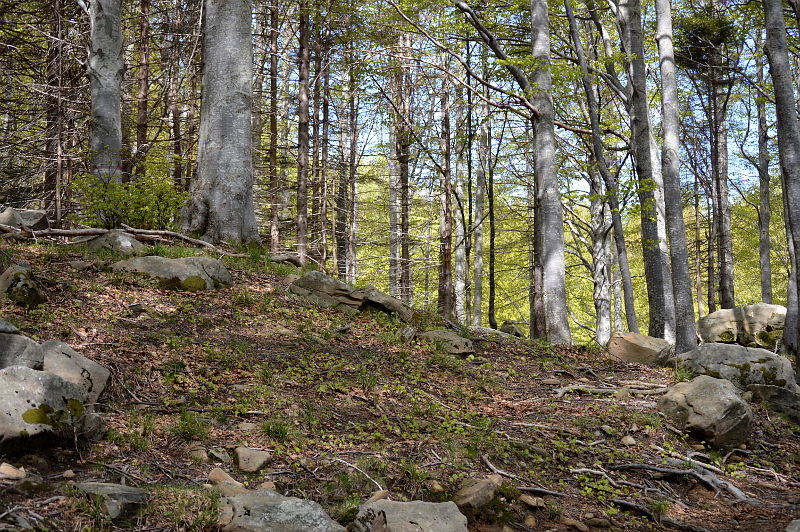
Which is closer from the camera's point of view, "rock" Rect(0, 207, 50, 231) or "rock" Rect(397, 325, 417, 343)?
"rock" Rect(397, 325, 417, 343)

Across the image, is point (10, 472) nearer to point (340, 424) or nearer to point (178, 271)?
point (340, 424)

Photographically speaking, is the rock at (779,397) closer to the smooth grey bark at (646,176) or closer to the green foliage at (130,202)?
the smooth grey bark at (646,176)

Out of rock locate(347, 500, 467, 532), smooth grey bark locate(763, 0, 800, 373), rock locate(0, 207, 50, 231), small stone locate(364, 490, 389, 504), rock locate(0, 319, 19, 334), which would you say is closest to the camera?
rock locate(347, 500, 467, 532)

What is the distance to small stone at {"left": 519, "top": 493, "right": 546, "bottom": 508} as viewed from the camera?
409 cm

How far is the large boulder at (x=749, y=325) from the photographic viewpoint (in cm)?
1509

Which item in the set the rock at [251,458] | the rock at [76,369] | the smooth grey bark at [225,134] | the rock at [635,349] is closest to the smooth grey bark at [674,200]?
the rock at [635,349]

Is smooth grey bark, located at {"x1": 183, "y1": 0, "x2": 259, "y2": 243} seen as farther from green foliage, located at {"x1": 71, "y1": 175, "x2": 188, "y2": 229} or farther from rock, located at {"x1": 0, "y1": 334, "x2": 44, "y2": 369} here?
rock, located at {"x1": 0, "y1": 334, "x2": 44, "y2": 369}

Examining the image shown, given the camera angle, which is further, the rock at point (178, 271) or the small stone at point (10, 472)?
the rock at point (178, 271)

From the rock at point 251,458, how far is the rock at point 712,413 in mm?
4422

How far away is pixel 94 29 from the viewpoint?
9828 mm

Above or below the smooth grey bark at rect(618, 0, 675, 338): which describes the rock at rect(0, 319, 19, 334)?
below

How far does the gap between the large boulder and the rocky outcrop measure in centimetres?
1145

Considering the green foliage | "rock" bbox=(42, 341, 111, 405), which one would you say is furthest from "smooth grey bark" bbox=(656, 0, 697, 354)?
the green foliage

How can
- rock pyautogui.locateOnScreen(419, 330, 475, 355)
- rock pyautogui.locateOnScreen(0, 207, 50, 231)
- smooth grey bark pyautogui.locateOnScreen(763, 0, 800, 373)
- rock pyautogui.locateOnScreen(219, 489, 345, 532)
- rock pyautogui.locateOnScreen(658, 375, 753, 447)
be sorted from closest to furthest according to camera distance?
rock pyautogui.locateOnScreen(219, 489, 345, 532) < rock pyautogui.locateOnScreen(658, 375, 753, 447) < smooth grey bark pyautogui.locateOnScreen(763, 0, 800, 373) < rock pyautogui.locateOnScreen(419, 330, 475, 355) < rock pyautogui.locateOnScreen(0, 207, 50, 231)
